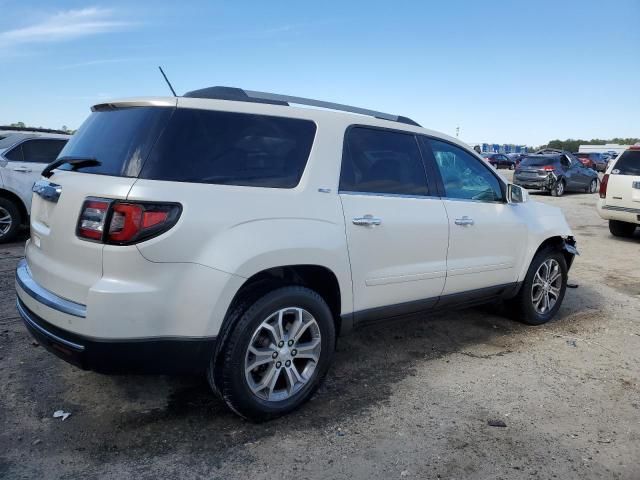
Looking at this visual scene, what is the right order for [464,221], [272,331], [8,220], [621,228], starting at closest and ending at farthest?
1. [272,331]
2. [464,221]
3. [8,220]
4. [621,228]

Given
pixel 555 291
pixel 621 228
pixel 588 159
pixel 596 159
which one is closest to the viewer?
pixel 555 291

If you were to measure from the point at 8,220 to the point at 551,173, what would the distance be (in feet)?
57.7

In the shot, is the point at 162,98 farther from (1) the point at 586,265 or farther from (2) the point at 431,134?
(1) the point at 586,265

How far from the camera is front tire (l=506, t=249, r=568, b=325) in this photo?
4844 mm

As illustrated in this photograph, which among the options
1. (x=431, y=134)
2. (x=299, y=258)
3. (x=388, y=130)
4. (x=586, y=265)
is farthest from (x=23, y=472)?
(x=586, y=265)

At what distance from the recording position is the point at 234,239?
2711 millimetres

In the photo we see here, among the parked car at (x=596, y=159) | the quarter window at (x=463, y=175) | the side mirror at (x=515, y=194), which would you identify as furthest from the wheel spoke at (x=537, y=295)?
the parked car at (x=596, y=159)

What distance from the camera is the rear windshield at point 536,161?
1970cm

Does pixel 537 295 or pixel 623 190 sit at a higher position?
pixel 623 190

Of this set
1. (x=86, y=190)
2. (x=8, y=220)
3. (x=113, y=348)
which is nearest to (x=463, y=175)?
(x=86, y=190)

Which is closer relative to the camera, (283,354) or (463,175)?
(283,354)

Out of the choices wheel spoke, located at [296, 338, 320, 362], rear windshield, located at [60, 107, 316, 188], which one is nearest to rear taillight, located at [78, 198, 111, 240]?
rear windshield, located at [60, 107, 316, 188]

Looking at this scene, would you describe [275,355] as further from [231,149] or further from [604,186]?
[604,186]

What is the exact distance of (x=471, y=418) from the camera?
321 cm
